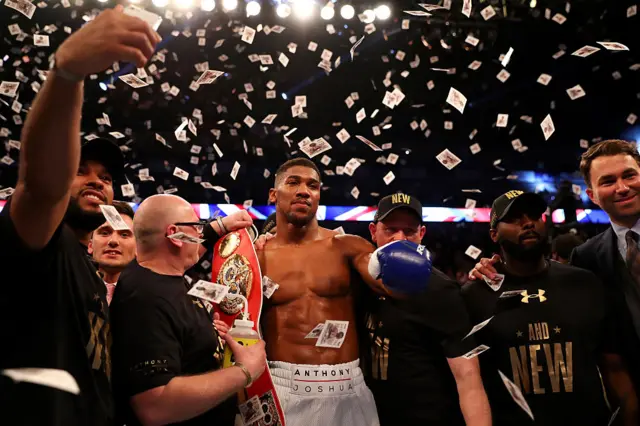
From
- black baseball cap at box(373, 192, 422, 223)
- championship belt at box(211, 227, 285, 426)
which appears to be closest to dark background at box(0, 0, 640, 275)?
black baseball cap at box(373, 192, 422, 223)

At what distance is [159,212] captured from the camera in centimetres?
192

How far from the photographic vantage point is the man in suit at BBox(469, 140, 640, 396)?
2.28m

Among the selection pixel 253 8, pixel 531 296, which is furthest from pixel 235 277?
pixel 253 8

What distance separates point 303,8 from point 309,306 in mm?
4622

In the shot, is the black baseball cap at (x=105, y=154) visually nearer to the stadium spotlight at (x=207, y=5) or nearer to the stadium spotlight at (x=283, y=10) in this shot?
the stadium spotlight at (x=207, y=5)

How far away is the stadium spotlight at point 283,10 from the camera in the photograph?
6203mm

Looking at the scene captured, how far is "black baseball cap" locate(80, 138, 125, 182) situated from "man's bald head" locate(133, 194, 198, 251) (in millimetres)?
200

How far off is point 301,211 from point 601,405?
1.70 meters

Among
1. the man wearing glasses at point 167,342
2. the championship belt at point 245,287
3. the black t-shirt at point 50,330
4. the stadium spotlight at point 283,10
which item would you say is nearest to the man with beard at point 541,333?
the championship belt at point 245,287

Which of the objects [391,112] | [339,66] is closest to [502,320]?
[339,66]

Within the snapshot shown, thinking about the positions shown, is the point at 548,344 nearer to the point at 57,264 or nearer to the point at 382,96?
the point at 57,264

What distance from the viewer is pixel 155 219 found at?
192 cm

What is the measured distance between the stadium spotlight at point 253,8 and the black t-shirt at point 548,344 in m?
4.89

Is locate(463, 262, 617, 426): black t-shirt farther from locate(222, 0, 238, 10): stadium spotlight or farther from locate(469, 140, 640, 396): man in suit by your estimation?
locate(222, 0, 238, 10): stadium spotlight
